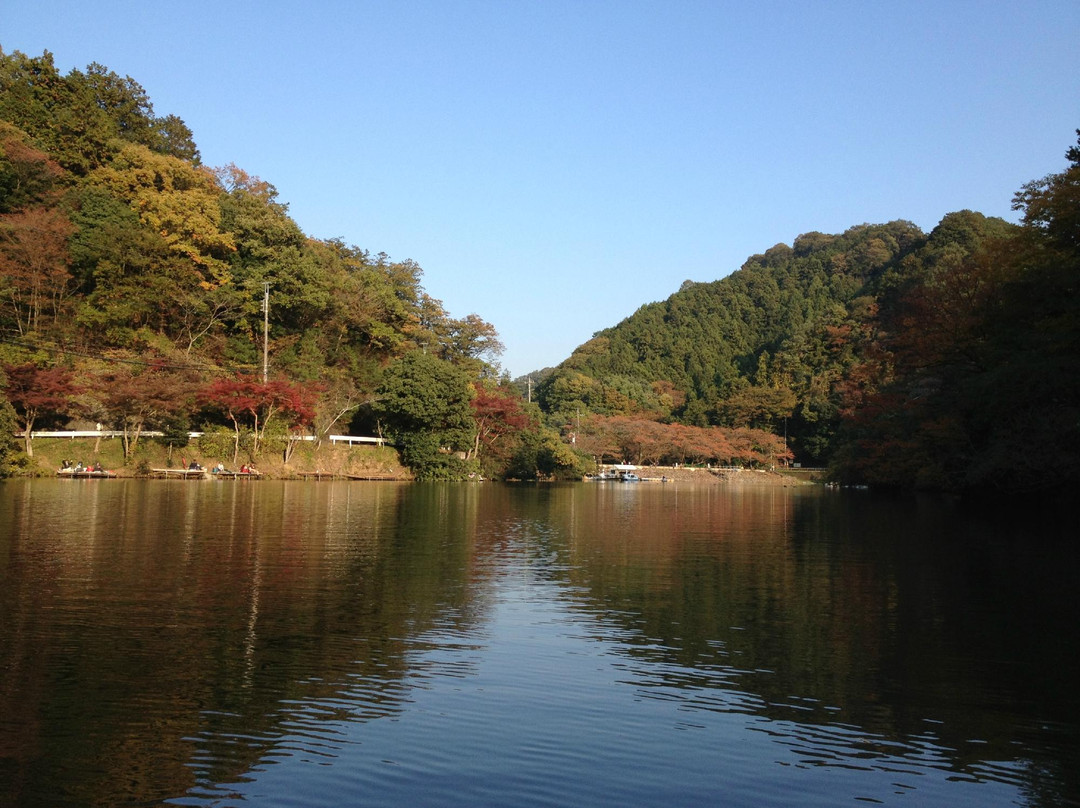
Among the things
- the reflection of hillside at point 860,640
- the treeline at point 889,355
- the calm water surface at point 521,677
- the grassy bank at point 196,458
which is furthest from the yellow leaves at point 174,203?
the reflection of hillside at point 860,640

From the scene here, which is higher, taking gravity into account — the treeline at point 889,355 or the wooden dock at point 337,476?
the treeline at point 889,355

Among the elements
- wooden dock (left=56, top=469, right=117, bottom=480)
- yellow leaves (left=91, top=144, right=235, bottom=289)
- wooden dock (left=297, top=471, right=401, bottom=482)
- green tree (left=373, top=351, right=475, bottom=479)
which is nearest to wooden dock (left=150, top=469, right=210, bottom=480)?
wooden dock (left=56, top=469, right=117, bottom=480)

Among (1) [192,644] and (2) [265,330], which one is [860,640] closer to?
(1) [192,644]

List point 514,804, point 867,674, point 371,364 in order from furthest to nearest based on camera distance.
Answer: point 371,364, point 867,674, point 514,804

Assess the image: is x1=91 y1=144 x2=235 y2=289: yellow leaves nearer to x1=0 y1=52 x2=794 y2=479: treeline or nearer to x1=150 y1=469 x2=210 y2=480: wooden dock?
x1=0 y1=52 x2=794 y2=479: treeline

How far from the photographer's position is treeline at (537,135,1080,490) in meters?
24.7

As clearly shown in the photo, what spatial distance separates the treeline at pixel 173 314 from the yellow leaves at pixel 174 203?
10 cm

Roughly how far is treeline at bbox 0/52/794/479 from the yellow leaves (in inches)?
3.8

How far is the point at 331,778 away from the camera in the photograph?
466 cm

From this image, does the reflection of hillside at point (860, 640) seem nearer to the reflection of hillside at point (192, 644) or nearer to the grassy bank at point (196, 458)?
the reflection of hillside at point (192, 644)

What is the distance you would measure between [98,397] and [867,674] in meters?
34.8

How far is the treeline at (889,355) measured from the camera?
2473cm

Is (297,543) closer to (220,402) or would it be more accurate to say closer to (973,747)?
(973,747)

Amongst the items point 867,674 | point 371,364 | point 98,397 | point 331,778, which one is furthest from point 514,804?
point 371,364
